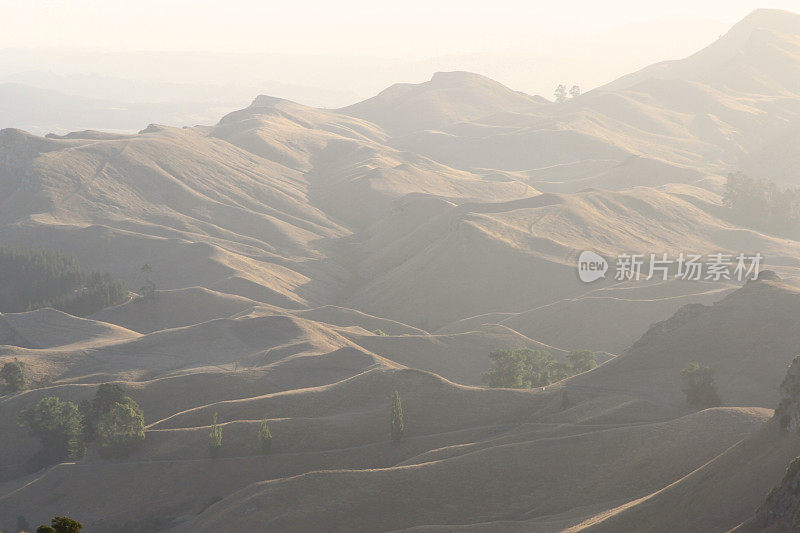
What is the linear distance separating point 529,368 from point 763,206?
4568 inches

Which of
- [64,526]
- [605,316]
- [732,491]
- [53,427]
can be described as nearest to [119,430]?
[53,427]

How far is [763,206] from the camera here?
559 feet

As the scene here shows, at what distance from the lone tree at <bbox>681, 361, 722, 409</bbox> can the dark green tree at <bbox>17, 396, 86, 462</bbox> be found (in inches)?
2132

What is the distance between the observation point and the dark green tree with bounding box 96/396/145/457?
64250 mm

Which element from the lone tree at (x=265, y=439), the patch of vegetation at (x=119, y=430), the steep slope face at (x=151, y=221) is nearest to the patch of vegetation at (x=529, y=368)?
the lone tree at (x=265, y=439)

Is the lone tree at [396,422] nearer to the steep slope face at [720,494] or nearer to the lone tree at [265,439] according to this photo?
the lone tree at [265,439]

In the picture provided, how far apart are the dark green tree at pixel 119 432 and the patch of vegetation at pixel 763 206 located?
148 m

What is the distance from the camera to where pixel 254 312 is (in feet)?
373

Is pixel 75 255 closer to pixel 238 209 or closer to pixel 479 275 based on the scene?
pixel 238 209

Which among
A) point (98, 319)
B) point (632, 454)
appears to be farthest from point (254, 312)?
point (632, 454)

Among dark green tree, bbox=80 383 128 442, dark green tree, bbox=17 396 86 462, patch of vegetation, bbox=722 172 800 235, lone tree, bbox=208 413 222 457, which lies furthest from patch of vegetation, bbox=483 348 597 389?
patch of vegetation, bbox=722 172 800 235

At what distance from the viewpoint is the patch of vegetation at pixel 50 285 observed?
129 meters

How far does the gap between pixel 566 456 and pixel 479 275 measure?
9056 cm

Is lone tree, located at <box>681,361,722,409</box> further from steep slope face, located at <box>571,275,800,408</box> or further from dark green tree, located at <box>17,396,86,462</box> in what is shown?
dark green tree, located at <box>17,396,86,462</box>
